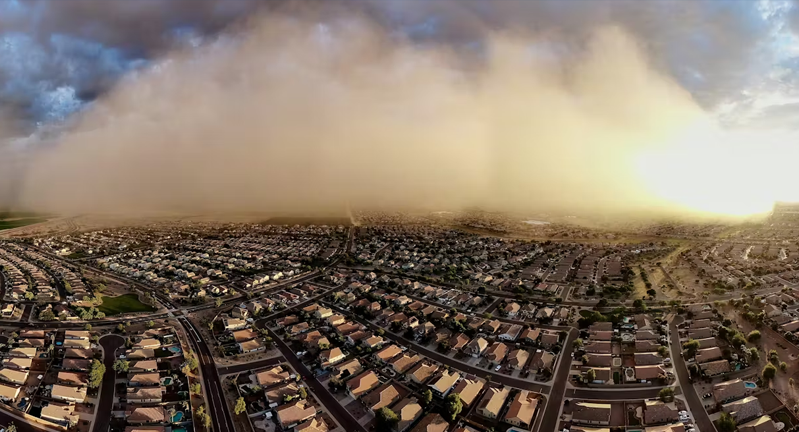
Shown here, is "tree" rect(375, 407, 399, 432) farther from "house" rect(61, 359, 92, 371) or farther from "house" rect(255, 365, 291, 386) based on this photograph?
"house" rect(61, 359, 92, 371)

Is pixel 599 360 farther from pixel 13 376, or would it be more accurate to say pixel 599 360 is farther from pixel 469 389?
pixel 13 376

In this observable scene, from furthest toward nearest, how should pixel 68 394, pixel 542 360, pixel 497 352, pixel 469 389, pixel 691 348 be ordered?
1. pixel 497 352
2. pixel 691 348
3. pixel 542 360
4. pixel 469 389
5. pixel 68 394

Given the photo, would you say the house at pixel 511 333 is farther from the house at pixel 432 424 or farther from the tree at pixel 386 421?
the tree at pixel 386 421

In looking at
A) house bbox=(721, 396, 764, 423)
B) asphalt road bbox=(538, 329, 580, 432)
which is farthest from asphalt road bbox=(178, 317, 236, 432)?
house bbox=(721, 396, 764, 423)

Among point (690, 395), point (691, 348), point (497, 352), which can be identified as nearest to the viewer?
point (690, 395)

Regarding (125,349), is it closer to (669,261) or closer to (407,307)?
(407,307)

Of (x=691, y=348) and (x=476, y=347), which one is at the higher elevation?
(x=691, y=348)

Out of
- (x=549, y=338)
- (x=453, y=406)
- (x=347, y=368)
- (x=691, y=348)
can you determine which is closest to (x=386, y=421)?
(x=453, y=406)

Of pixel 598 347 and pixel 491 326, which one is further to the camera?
pixel 491 326
